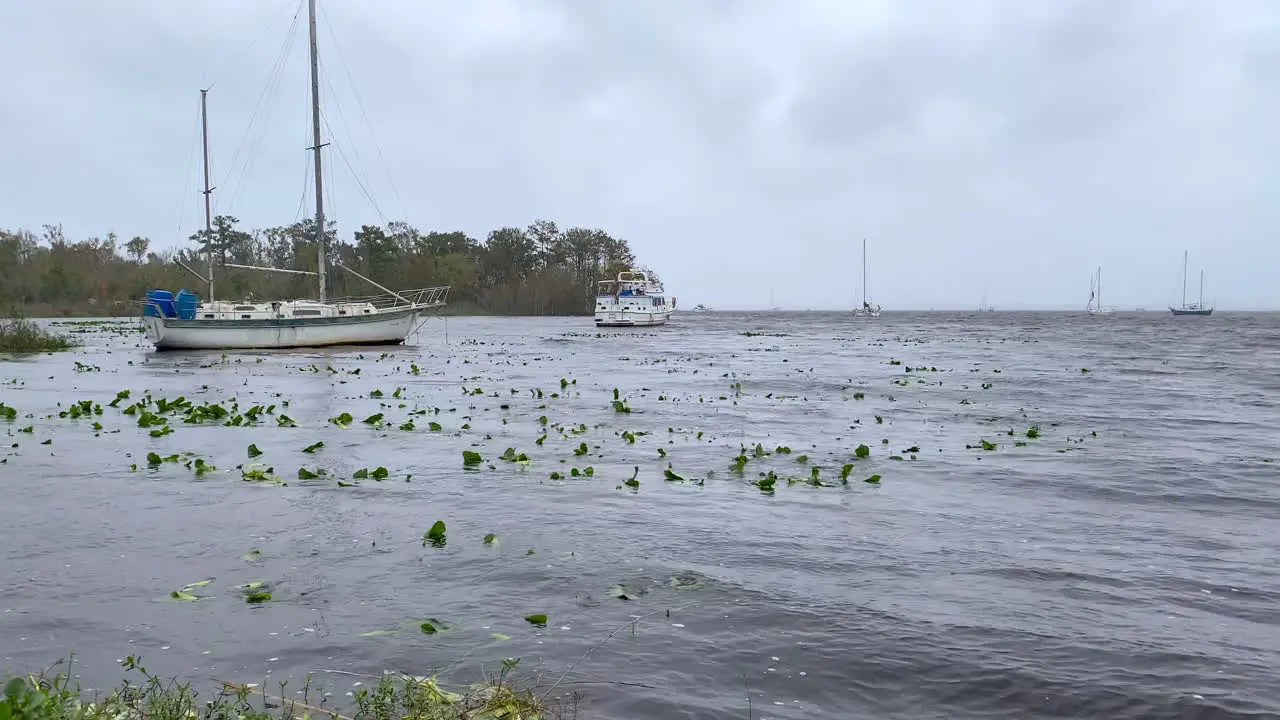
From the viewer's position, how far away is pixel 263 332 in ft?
157

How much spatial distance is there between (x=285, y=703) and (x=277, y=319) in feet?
148

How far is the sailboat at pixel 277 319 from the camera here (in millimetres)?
46031

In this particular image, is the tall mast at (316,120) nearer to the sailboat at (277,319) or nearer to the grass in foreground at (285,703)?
the sailboat at (277,319)

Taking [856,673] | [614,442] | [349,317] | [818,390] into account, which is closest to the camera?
[856,673]

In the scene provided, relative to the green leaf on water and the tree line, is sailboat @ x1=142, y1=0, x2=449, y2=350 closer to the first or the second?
the tree line

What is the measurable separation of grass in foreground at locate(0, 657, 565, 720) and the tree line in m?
47.6

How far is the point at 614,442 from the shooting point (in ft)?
60.2

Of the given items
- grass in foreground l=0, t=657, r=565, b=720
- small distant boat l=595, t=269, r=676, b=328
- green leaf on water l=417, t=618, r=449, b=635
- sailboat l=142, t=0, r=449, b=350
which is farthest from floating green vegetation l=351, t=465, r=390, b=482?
small distant boat l=595, t=269, r=676, b=328

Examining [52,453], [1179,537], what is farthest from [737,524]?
[52,453]

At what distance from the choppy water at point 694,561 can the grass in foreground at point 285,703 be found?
0.40m

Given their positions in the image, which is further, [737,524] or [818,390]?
[818,390]

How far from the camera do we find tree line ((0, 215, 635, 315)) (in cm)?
10175

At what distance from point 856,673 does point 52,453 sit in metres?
14.6

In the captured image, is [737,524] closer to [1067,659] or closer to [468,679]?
[1067,659]
